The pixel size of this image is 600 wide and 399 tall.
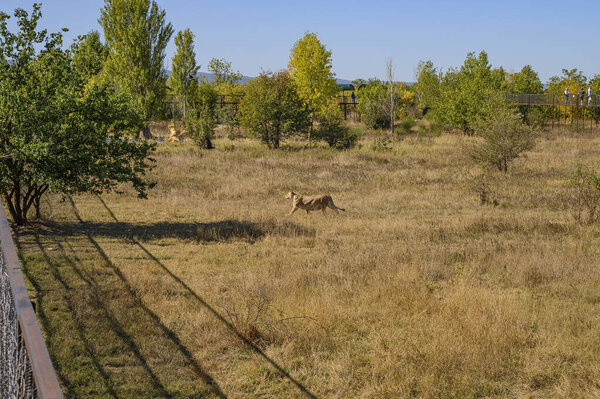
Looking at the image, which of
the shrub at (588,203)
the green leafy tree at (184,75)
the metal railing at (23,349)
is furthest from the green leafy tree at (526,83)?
the metal railing at (23,349)

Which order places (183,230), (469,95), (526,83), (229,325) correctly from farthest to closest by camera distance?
1. (526,83)
2. (469,95)
3. (183,230)
4. (229,325)

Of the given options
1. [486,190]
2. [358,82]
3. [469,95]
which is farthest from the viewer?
[358,82]

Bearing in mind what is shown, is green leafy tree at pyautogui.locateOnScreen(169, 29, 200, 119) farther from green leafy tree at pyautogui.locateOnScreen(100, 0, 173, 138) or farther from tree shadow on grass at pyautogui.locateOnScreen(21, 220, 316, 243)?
tree shadow on grass at pyautogui.locateOnScreen(21, 220, 316, 243)

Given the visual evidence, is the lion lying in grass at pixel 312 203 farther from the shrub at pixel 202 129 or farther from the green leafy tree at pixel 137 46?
the green leafy tree at pixel 137 46

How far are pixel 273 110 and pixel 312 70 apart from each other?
8733mm

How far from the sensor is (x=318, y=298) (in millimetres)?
→ 8141

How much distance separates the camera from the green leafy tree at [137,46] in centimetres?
4056

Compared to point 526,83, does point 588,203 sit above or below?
below

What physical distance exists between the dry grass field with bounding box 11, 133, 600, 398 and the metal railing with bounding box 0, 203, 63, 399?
7.85ft

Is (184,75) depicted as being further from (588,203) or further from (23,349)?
(23,349)

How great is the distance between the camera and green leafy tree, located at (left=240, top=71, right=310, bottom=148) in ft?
105

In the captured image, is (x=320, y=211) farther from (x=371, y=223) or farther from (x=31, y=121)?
(x=31, y=121)

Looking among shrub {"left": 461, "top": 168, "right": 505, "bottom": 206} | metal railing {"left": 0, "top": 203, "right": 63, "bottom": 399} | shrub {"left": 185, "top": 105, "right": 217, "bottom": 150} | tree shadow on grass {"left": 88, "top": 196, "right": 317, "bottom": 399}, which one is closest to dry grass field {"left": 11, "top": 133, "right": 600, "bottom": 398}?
tree shadow on grass {"left": 88, "top": 196, "right": 317, "bottom": 399}

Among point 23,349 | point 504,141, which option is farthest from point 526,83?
point 23,349
